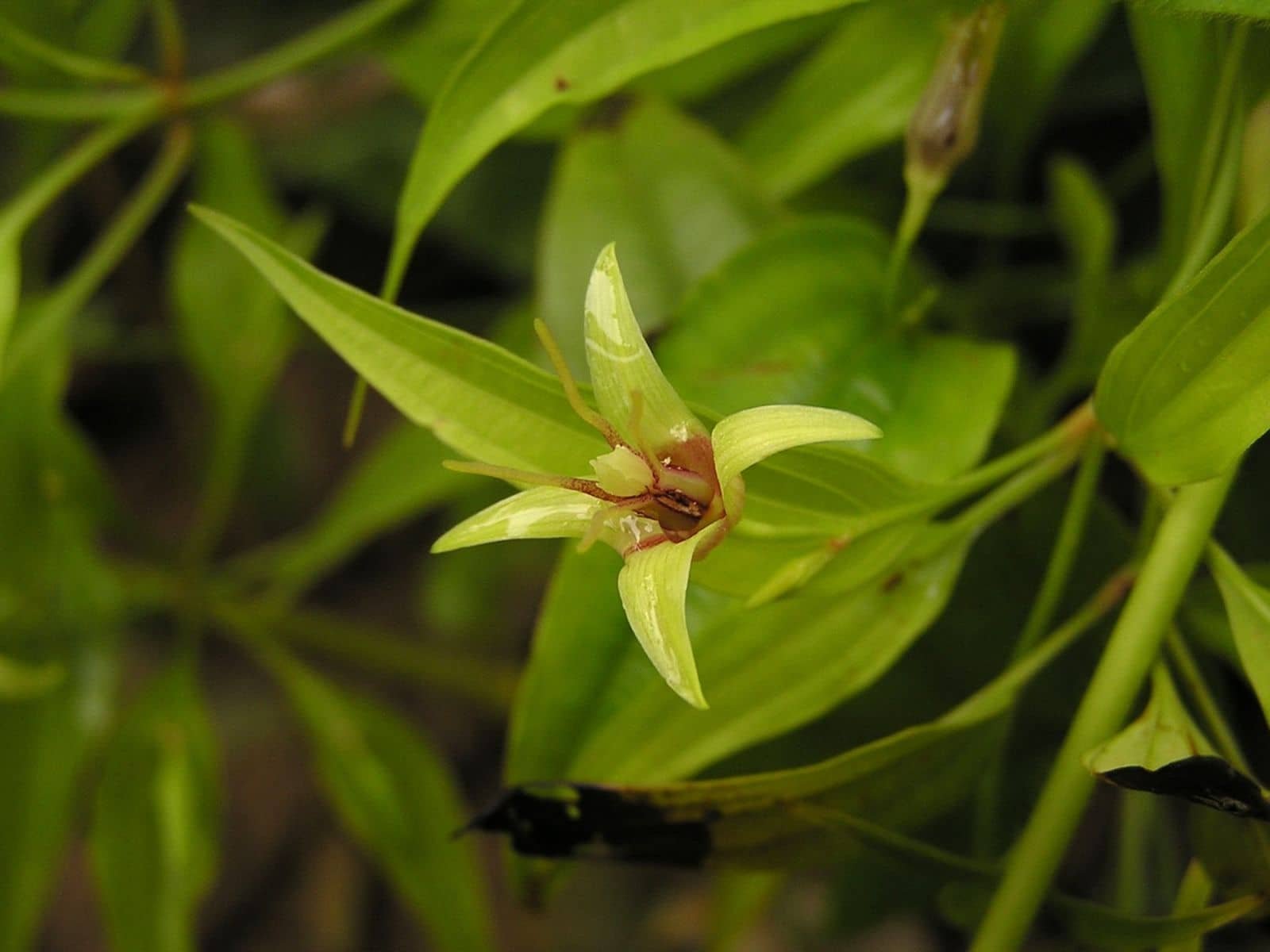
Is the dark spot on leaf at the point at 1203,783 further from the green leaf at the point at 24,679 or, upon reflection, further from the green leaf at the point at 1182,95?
the green leaf at the point at 24,679

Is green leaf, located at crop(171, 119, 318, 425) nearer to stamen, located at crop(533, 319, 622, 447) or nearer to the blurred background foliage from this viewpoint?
the blurred background foliage

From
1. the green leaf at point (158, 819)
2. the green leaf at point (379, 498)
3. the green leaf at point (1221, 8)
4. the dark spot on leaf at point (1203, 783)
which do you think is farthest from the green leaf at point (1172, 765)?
the green leaf at point (158, 819)

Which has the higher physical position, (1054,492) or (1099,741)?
(1054,492)

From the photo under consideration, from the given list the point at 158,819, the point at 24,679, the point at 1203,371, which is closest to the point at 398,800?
the point at 158,819

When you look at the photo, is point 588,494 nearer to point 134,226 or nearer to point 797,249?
point 797,249

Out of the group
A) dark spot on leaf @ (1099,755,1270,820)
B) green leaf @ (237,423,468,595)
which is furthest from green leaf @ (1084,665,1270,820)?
green leaf @ (237,423,468,595)

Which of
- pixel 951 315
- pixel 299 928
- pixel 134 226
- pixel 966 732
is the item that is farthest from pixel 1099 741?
pixel 299 928
